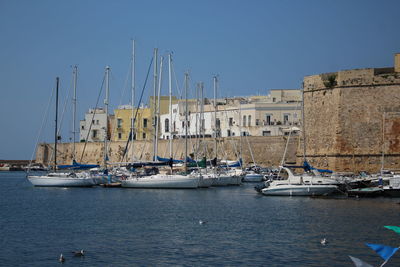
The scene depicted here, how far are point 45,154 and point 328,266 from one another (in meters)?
62.8

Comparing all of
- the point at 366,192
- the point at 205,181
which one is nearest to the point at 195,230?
the point at 366,192

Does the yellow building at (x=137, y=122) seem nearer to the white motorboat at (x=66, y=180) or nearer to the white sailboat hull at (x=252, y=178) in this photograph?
the white sailboat hull at (x=252, y=178)

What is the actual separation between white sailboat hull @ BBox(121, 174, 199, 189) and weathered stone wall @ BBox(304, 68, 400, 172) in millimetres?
6728

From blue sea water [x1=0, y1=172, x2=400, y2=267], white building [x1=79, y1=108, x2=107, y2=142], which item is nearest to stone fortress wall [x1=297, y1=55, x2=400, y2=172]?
blue sea water [x1=0, y1=172, x2=400, y2=267]

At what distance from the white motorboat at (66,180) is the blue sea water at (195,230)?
20.8ft

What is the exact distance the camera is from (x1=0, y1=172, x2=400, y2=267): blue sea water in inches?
623

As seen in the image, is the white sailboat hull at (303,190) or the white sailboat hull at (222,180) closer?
the white sailboat hull at (303,190)

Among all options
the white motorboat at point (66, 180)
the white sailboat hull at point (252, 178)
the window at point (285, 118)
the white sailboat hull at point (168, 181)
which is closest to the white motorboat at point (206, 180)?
the white sailboat hull at point (168, 181)

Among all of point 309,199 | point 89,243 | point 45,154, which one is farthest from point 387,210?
point 45,154

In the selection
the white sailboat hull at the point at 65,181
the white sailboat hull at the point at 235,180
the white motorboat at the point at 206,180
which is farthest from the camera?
the white sailboat hull at the point at 235,180

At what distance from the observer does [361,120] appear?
34.6 metres

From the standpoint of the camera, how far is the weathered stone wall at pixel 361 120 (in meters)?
33.9

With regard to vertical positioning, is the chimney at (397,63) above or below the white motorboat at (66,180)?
above

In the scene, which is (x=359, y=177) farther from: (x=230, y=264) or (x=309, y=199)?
(x=230, y=264)
